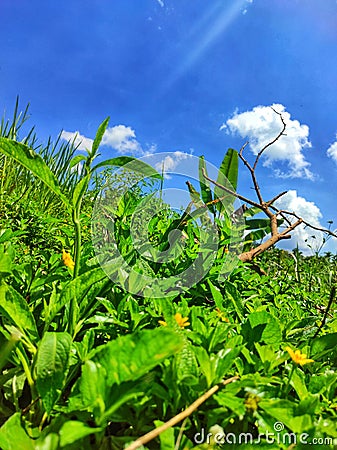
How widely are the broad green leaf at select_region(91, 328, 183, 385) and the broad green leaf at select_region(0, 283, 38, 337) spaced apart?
0.30m

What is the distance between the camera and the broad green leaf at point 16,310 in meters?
0.87

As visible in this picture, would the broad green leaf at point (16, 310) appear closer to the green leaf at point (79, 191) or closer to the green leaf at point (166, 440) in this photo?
the green leaf at point (79, 191)

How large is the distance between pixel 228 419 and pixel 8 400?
513 millimetres

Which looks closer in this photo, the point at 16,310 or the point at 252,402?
the point at 252,402

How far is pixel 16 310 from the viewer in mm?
887

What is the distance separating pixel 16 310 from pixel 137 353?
0.38m

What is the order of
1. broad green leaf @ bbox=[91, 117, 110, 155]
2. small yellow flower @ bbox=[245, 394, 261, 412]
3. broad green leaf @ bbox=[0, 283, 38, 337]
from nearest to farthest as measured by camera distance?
small yellow flower @ bbox=[245, 394, 261, 412] < broad green leaf @ bbox=[0, 283, 38, 337] < broad green leaf @ bbox=[91, 117, 110, 155]

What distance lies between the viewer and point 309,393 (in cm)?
83

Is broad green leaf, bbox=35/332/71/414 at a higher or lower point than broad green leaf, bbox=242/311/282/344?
lower

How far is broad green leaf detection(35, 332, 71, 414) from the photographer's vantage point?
2.48 feet

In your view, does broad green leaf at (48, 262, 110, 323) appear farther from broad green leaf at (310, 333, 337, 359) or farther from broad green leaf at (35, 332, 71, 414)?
broad green leaf at (310, 333, 337, 359)

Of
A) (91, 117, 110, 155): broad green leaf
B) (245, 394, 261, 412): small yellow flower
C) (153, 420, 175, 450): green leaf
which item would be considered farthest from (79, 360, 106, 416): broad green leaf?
(91, 117, 110, 155): broad green leaf

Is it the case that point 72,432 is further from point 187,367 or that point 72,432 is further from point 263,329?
point 263,329

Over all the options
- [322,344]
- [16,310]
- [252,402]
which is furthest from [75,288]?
[322,344]
